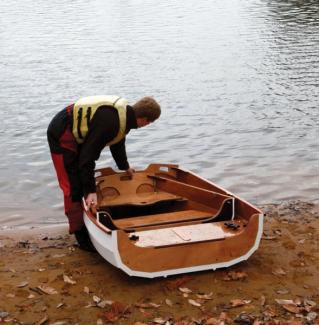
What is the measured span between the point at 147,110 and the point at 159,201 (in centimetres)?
158

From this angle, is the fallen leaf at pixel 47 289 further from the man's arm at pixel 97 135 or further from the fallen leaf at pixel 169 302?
the man's arm at pixel 97 135

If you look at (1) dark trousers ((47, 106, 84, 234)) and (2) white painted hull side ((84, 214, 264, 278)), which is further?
(1) dark trousers ((47, 106, 84, 234))

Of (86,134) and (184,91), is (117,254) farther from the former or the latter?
(184,91)

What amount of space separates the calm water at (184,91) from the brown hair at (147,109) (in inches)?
127

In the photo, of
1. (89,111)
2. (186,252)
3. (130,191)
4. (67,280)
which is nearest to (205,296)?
(186,252)

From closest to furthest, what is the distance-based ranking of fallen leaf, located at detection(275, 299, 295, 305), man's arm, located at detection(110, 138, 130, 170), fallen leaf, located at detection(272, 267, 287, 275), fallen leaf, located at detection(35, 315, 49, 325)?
fallen leaf, located at detection(35, 315, 49, 325), fallen leaf, located at detection(275, 299, 295, 305), fallen leaf, located at detection(272, 267, 287, 275), man's arm, located at detection(110, 138, 130, 170)

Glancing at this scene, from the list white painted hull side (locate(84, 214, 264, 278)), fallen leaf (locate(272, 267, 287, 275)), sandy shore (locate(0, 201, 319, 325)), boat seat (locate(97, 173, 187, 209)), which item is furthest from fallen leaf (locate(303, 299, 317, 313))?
boat seat (locate(97, 173, 187, 209))

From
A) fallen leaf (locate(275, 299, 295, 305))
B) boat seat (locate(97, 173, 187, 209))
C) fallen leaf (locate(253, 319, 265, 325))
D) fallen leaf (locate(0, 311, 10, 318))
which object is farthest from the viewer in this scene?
boat seat (locate(97, 173, 187, 209))

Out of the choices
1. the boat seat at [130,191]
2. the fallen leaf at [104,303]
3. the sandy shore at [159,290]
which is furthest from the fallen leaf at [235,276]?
the boat seat at [130,191]

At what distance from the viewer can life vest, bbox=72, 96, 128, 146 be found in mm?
6031

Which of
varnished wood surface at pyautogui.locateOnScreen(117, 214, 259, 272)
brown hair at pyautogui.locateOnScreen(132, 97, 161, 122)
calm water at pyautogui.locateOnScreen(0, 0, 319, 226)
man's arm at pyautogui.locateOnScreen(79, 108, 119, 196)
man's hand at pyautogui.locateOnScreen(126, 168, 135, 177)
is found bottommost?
calm water at pyautogui.locateOnScreen(0, 0, 319, 226)

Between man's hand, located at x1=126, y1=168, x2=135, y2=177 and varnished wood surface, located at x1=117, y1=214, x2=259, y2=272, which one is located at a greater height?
man's hand, located at x1=126, y1=168, x2=135, y2=177

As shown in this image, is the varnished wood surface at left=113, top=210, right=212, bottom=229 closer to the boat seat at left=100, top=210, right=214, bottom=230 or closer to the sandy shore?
the boat seat at left=100, top=210, right=214, bottom=230

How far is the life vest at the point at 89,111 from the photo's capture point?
19.8 ft
